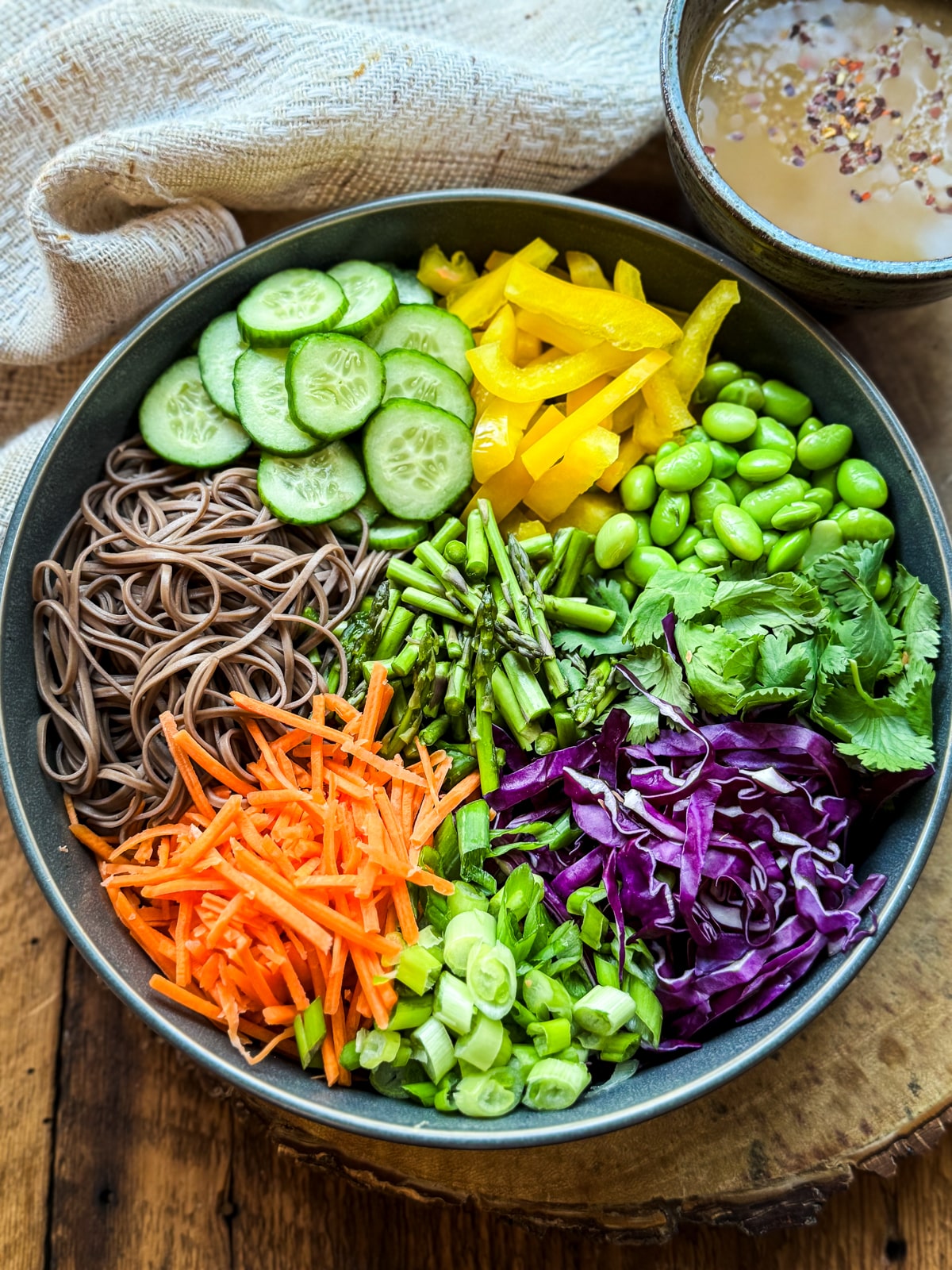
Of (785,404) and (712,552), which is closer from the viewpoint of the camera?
(712,552)

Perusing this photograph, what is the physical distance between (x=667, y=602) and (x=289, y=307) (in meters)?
1.34

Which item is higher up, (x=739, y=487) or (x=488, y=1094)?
(x=739, y=487)

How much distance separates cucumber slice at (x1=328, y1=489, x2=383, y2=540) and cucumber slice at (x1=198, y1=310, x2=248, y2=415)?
1.36 ft

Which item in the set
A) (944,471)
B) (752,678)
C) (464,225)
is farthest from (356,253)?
(944,471)

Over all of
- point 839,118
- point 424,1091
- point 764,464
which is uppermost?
point 839,118

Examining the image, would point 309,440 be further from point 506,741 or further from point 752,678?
point 752,678

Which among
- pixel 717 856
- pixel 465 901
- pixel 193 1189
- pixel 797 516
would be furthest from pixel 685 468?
pixel 193 1189

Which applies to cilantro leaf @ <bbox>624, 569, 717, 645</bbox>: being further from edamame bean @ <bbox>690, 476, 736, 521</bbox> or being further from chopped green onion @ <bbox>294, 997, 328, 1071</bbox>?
chopped green onion @ <bbox>294, 997, 328, 1071</bbox>

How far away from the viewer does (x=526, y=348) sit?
2748mm

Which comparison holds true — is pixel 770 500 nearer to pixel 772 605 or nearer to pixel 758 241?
pixel 772 605

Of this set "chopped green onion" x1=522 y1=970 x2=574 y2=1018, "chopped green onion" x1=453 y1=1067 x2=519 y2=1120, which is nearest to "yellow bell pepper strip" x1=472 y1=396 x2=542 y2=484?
"chopped green onion" x1=522 y1=970 x2=574 y2=1018

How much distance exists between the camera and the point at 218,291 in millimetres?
2695

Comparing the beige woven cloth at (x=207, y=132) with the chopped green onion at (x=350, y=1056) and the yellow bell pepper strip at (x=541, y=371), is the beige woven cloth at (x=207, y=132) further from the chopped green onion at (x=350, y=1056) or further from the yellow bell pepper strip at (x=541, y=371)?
the chopped green onion at (x=350, y=1056)

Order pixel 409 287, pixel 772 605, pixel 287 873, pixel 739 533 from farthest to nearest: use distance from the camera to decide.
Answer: pixel 409 287 → pixel 739 533 → pixel 772 605 → pixel 287 873
